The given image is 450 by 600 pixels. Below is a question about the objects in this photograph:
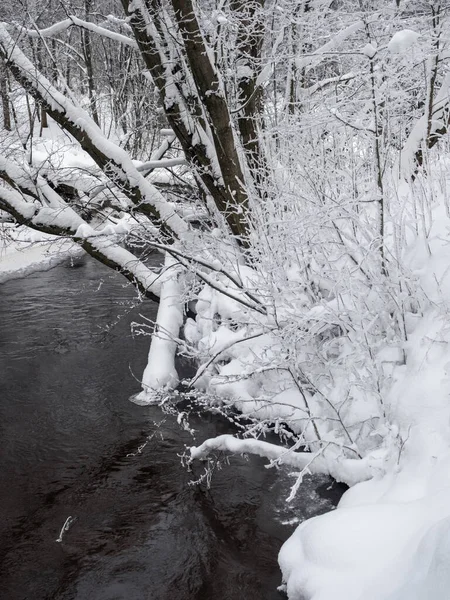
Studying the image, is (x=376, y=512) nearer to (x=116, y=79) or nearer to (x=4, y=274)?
(x=4, y=274)

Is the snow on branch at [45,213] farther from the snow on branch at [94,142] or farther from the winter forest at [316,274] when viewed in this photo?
the snow on branch at [94,142]

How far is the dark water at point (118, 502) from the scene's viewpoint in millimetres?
3928

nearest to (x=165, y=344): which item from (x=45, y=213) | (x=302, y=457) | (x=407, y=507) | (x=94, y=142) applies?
(x=45, y=213)

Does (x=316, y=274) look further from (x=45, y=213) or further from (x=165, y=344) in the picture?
(x=45, y=213)

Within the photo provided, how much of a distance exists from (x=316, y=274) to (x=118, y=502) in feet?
8.53

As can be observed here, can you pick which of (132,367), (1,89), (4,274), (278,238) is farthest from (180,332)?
(1,89)

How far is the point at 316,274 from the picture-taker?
17.9 feet

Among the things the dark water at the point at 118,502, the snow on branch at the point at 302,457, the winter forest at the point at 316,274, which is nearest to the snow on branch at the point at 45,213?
the winter forest at the point at 316,274

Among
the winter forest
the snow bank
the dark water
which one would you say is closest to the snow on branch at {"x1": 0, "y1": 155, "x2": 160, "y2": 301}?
the winter forest

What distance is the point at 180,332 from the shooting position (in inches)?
305

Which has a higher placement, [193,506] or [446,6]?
[446,6]

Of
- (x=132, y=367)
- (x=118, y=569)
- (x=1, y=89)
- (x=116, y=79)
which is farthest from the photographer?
(x=116, y=79)

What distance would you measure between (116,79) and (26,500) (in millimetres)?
20288

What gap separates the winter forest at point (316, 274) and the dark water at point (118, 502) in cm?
20
